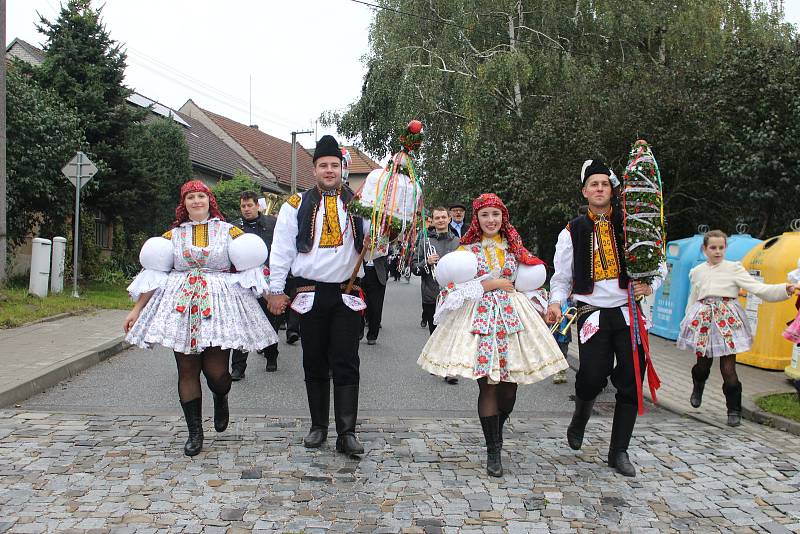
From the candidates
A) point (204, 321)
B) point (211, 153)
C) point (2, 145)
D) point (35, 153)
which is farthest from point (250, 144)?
point (204, 321)

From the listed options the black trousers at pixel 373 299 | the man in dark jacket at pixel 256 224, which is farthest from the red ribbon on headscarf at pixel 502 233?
the man in dark jacket at pixel 256 224

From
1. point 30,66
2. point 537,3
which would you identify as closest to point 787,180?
point 537,3

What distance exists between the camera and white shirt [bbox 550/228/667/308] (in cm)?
484

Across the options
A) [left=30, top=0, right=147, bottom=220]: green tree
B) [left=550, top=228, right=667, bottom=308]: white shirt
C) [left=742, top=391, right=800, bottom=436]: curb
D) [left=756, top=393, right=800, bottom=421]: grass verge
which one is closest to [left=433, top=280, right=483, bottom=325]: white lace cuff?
A: [left=550, top=228, right=667, bottom=308]: white shirt

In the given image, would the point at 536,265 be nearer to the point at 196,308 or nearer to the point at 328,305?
the point at 328,305

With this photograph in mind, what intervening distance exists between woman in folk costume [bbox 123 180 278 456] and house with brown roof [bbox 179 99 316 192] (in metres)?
40.0

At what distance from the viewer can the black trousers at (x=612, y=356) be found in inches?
189

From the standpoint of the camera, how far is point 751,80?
14.6m

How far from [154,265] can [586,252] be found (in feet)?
9.89

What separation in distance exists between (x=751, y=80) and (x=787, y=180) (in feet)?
8.41

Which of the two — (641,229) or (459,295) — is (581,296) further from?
(459,295)

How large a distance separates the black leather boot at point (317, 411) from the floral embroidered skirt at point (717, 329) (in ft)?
11.3

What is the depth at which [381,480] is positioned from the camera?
4.53m

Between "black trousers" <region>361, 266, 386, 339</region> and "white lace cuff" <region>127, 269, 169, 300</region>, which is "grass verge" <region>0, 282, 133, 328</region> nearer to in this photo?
"black trousers" <region>361, 266, 386, 339</region>
